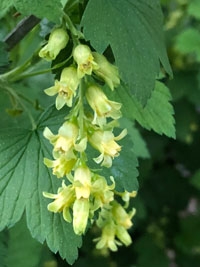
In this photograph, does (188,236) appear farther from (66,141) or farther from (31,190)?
(66,141)

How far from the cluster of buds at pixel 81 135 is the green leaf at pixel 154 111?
0.19 meters

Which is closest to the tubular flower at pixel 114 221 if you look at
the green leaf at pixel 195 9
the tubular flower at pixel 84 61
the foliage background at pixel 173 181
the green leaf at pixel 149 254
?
the tubular flower at pixel 84 61

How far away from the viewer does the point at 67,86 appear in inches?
40.2

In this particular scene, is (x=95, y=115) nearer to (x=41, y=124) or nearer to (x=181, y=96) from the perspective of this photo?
(x=41, y=124)

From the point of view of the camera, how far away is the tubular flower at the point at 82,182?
1023 mm

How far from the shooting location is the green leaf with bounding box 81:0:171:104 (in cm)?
102

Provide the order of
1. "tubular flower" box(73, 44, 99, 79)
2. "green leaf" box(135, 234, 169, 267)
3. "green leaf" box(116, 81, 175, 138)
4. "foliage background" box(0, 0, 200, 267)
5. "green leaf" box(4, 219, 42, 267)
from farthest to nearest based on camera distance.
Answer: "green leaf" box(135, 234, 169, 267) → "foliage background" box(0, 0, 200, 267) → "green leaf" box(4, 219, 42, 267) → "green leaf" box(116, 81, 175, 138) → "tubular flower" box(73, 44, 99, 79)

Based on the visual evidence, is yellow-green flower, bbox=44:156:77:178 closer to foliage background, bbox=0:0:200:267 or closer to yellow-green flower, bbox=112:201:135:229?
yellow-green flower, bbox=112:201:135:229

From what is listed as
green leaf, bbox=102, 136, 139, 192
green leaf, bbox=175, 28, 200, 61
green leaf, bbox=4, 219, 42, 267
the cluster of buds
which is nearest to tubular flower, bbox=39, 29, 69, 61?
the cluster of buds

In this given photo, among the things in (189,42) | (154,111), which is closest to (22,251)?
(154,111)

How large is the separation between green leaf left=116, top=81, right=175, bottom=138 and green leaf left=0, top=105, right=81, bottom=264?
0.18 metres

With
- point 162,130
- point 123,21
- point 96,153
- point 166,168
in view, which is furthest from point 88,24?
point 166,168

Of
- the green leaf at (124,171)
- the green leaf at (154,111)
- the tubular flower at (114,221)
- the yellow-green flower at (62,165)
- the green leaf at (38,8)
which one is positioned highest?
the green leaf at (38,8)

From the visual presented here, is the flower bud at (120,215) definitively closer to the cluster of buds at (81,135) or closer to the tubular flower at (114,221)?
the tubular flower at (114,221)
